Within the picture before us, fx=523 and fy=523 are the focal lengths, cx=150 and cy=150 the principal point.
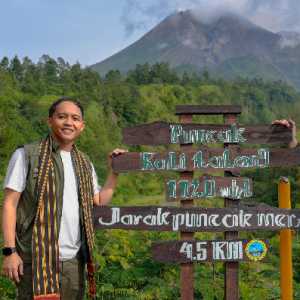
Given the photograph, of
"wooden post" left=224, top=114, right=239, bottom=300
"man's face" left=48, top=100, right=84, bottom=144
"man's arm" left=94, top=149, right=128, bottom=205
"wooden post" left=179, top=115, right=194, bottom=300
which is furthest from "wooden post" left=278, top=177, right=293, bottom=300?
"man's face" left=48, top=100, right=84, bottom=144

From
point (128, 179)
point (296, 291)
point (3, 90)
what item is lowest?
point (296, 291)

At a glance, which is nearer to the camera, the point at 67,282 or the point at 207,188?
the point at 67,282

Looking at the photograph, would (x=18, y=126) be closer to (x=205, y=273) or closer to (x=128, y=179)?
(x=128, y=179)

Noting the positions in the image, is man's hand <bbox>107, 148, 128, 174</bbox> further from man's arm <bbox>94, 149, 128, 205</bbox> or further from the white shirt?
the white shirt

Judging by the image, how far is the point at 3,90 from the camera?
39875mm

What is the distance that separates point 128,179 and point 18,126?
1284cm

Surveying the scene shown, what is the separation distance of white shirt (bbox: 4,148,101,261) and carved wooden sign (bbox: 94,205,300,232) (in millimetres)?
992

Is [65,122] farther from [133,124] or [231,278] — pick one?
[133,124]

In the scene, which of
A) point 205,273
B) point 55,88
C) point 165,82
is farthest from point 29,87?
point 205,273

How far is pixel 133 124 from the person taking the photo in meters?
42.7

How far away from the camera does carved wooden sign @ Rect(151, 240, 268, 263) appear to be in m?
3.83

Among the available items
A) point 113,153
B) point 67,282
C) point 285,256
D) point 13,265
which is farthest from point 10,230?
point 285,256

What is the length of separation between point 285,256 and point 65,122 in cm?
203

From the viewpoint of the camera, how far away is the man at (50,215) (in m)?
2.56
